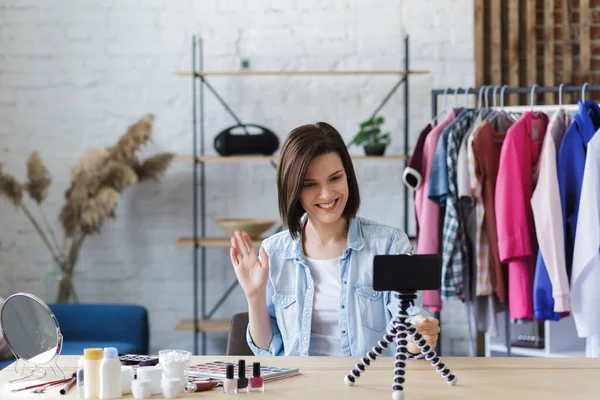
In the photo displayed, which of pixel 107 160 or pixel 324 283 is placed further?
pixel 107 160

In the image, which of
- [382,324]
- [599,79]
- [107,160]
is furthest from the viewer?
[599,79]

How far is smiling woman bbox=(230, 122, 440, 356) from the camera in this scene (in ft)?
7.61

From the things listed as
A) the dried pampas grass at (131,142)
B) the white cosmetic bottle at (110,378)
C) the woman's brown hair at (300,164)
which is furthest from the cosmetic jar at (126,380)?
the dried pampas grass at (131,142)

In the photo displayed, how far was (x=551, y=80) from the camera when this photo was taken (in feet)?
15.2

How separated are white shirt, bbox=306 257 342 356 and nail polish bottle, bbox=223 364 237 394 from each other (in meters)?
0.50

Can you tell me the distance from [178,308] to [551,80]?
2449 mm

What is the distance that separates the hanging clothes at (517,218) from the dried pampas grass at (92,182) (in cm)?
179

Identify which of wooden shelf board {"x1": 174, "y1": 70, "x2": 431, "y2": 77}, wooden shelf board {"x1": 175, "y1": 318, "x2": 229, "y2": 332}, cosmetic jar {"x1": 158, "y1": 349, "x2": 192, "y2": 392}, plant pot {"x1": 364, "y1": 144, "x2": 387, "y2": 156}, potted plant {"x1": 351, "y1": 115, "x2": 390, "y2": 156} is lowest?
wooden shelf board {"x1": 175, "y1": 318, "x2": 229, "y2": 332}

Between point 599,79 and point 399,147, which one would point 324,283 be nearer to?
point 399,147

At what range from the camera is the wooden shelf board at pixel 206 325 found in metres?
4.47

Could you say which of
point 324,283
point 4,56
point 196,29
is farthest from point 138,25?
point 324,283

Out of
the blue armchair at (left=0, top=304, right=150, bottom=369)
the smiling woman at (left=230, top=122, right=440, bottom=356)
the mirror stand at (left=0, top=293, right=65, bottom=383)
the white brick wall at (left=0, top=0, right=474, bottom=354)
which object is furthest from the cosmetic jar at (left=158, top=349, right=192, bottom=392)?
the white brick wall at (left=0, top=0, right=474, bottom=354)

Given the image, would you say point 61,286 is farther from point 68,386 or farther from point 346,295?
point 68,386

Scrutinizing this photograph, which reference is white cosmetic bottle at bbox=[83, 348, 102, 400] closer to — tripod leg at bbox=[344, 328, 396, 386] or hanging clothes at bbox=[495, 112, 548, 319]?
tripod leg at bbox=[344, 328, 396, 386]
